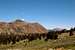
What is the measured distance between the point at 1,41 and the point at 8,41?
4.72 m

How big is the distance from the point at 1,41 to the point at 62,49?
6423 centimetres

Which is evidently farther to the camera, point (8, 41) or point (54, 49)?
point (8, 41)

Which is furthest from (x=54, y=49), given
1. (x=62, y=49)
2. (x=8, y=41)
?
(x=8, y=41)

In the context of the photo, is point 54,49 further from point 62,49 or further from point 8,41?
point 8,41

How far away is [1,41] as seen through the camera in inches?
4658

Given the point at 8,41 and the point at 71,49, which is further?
the point at 8,41

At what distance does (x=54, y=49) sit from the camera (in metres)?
65.8

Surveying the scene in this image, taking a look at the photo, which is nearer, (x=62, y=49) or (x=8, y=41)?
(x=62, y=49)

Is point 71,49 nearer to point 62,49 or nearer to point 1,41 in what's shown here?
point 62,49

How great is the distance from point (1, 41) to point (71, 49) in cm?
6731

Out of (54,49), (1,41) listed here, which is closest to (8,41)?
(1,41)

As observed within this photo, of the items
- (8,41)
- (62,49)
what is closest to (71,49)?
(62,49)

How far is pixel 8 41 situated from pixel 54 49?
58.9m

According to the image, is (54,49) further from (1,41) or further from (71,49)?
(1,41)
